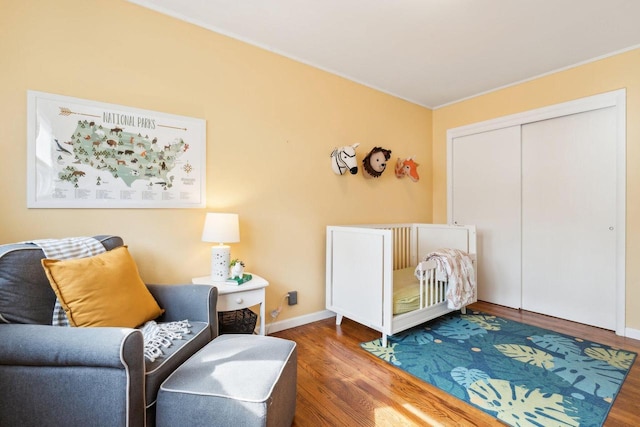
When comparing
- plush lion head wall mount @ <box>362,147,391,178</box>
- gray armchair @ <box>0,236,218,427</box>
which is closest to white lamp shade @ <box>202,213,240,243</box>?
gray armchair @ <box>0,236,218,427</box>

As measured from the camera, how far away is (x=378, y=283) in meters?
2.25

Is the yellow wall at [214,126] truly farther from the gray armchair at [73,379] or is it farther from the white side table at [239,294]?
the gray armchair at [73,379]

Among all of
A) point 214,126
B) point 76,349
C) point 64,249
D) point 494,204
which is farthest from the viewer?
point 494,204

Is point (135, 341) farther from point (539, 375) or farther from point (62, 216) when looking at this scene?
point (539, 375)

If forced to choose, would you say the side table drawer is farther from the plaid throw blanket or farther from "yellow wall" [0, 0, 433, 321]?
the plaid throw blanket

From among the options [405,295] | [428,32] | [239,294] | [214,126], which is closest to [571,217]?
[405,295]

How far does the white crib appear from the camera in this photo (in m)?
2.22

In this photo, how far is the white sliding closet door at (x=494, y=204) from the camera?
10.3ft

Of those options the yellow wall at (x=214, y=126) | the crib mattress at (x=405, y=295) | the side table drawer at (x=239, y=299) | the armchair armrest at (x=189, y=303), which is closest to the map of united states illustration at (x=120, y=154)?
the yellow wall at (x=214, y=126)

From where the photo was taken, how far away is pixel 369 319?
7.68ft

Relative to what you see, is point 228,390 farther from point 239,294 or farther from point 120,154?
point 120,154

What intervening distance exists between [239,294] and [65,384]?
3.14 ft

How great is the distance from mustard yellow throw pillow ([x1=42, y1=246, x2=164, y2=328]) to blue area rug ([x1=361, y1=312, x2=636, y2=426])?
1546 mm

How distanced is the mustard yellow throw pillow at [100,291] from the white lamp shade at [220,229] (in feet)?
1.71
